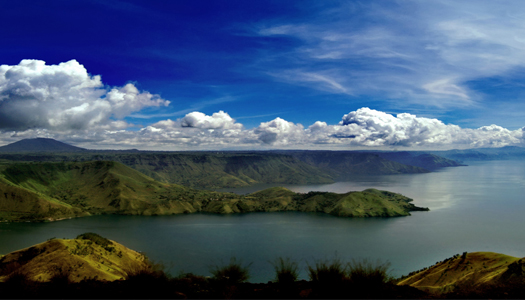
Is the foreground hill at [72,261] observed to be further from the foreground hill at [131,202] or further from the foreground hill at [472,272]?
the foreground hill at [131,202]

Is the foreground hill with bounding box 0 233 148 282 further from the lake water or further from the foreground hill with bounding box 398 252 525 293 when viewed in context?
the foreground hill with bounding box 398 252 525 293

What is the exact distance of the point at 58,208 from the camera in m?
146

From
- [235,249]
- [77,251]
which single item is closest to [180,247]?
[235,249]

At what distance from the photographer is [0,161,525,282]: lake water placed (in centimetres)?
8375

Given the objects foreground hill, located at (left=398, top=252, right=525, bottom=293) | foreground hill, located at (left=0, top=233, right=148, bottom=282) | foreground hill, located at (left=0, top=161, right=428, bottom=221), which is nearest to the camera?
foreground hill, located at (left=398, top=252, right=525, bottom=293)

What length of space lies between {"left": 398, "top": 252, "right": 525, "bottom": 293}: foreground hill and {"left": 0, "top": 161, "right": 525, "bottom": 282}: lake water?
83.4ft

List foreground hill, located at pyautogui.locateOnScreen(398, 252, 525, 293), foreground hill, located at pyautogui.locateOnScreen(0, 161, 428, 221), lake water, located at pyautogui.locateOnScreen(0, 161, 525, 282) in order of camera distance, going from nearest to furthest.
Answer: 1. foreground hill, located at pyautogui.locateOnScreen(398, 252, 525, 293)
2. lake water, located at pyautogui.locateOnScreen(0, 161, 525, 282)
3. foreground hill, located at pyautogui.locateOnScreen(0, 161, 428, 221)

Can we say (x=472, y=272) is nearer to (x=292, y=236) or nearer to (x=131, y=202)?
(x=292, y=236)

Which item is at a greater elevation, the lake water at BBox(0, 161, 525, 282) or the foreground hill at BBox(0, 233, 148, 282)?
the foreground hill at BBox(0, 233, 148, 282)

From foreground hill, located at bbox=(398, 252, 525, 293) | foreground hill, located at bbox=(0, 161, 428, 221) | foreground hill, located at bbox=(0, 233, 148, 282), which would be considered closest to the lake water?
foreground hill, located at bbox=(0, 161, 428, 221)

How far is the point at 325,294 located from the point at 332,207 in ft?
492

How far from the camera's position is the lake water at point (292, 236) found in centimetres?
8375

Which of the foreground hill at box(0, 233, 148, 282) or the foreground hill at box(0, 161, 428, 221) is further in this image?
the foreground hill at box(0, 161, 428, 221)

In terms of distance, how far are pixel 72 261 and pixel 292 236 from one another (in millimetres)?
79853
